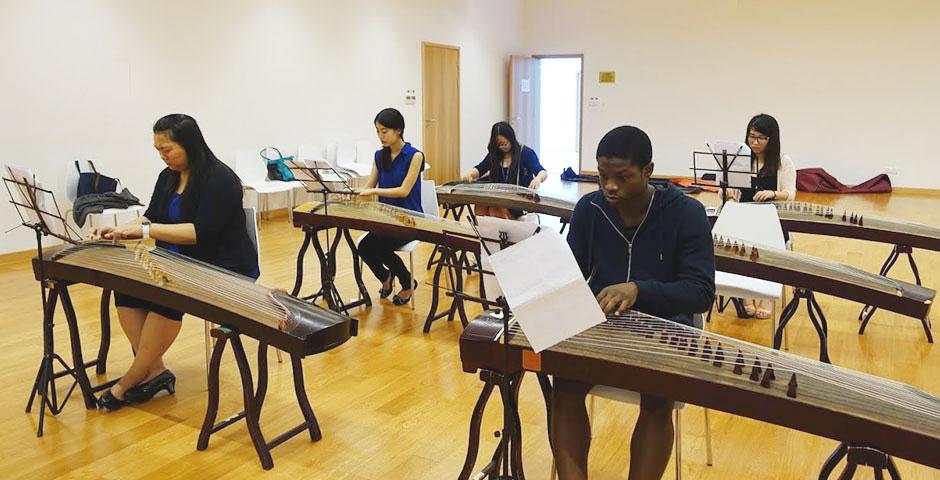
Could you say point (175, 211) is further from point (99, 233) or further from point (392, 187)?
point (392, 187)

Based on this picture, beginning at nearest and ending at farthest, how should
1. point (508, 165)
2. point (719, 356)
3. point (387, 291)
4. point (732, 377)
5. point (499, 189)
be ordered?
point (732, 377) → point (719, 356) → point (387, 291) → point (499, 189) → point (508, 165)

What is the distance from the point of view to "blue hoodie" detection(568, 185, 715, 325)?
199 centimetres

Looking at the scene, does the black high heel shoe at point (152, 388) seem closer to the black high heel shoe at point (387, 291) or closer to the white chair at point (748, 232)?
the black high heel shoe at point (387, 291)

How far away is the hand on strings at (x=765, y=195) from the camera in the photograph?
4008 mm

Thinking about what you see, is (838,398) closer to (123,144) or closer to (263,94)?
(123,144)

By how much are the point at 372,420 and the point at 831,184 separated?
8.54 m

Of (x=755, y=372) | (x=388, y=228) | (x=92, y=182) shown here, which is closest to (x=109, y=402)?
(x=388, y=228)

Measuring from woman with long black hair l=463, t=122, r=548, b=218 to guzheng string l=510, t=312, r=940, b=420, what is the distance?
302 centimetres

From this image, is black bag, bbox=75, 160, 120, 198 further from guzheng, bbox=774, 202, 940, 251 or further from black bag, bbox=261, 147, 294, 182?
guzheng, bbox=774, 202, 940, 251

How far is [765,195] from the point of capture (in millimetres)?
4012

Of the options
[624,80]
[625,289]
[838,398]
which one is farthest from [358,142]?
[838,398]

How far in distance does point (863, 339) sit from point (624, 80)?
780 centimetres

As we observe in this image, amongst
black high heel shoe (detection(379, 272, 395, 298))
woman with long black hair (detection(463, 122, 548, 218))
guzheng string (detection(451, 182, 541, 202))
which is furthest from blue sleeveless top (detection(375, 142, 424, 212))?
woman with long black hair (detection(463, 122, 548, 218))

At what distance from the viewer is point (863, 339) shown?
3695 millimetres
